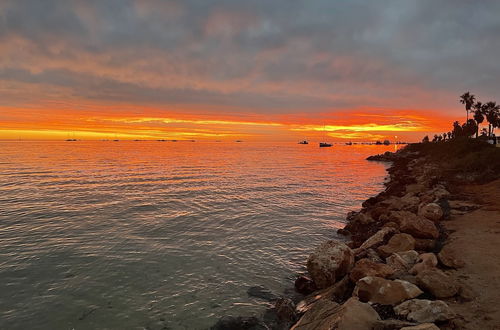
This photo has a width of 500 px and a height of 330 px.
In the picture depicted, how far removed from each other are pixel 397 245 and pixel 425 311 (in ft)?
17.9

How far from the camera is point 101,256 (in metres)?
13.1

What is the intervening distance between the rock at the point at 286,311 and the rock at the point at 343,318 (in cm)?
120

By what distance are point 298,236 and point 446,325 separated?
35.4 ft

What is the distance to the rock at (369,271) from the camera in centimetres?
891

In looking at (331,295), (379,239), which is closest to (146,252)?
(331,295)

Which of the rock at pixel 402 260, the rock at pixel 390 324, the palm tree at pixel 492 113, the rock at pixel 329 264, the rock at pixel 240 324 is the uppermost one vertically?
the palm tree at pixel 492 113

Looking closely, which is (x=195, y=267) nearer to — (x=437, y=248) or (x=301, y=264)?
(x=301, y=264)

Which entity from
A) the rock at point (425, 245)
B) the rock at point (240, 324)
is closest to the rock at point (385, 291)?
the rock at point (240, 324)

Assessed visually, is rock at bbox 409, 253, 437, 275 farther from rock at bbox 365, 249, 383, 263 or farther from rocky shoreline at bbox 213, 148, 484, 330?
rock at bbox 365, 249, 383, 263

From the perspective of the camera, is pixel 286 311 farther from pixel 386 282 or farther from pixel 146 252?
pixel 146 252

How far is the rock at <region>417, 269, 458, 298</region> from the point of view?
23.9 feet

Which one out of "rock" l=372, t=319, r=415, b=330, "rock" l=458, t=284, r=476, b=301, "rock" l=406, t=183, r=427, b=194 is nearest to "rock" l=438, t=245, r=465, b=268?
"rock" l=458, t=284, r=476, b=301

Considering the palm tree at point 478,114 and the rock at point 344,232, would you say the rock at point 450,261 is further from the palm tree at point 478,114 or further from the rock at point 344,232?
the palm tree at point 478,114

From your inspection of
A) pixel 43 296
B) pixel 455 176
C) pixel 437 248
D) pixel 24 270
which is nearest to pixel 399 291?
pixel 437 248
